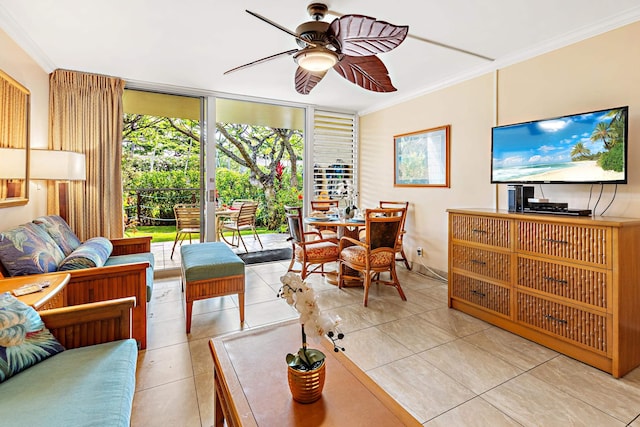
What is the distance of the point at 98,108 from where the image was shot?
362 cm

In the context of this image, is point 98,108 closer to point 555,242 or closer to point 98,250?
point 98,250

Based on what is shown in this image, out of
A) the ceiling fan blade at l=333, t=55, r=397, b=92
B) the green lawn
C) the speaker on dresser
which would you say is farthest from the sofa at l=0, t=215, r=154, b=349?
the green lawn

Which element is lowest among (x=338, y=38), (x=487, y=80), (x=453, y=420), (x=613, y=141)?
(x=453, y=420)

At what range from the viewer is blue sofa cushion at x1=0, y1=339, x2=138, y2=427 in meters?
1.01

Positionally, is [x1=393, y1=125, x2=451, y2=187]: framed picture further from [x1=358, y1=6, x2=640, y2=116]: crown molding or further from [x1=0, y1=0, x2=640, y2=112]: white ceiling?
[x1=0, y1=0, x2=640, y2=112]: white ceiling

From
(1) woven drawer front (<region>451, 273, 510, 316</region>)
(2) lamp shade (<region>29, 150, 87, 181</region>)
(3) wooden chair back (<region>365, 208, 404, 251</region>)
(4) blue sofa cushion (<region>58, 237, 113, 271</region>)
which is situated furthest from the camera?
(3) wooden chair back (<region>365, 208, 404, 251</region>)

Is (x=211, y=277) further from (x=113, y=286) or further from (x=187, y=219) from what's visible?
(x=187, y=219)

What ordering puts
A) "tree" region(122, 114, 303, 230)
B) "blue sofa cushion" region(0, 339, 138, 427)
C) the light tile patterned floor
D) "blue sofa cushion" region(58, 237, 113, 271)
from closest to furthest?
1. "blue sofa cushion" region(0, 339, 138, 427)
2. the light tile patterned floor
3. "blue sofa cushion" region(58, 237, 113, 271)
4. "tree" region(122, 114, 303, 230)

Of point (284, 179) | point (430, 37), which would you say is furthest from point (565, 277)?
point (284, 179)

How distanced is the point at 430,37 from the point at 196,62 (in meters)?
2.33

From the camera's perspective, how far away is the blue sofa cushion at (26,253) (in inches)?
74.7

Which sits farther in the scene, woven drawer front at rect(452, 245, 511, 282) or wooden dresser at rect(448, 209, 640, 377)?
woven drawer front at rect(452, 245, 511, 282)

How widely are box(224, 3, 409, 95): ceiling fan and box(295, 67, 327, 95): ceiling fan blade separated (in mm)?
221

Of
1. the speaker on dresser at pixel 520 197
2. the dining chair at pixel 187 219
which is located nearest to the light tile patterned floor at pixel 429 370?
the speaker on dresser at pixel 520 197
